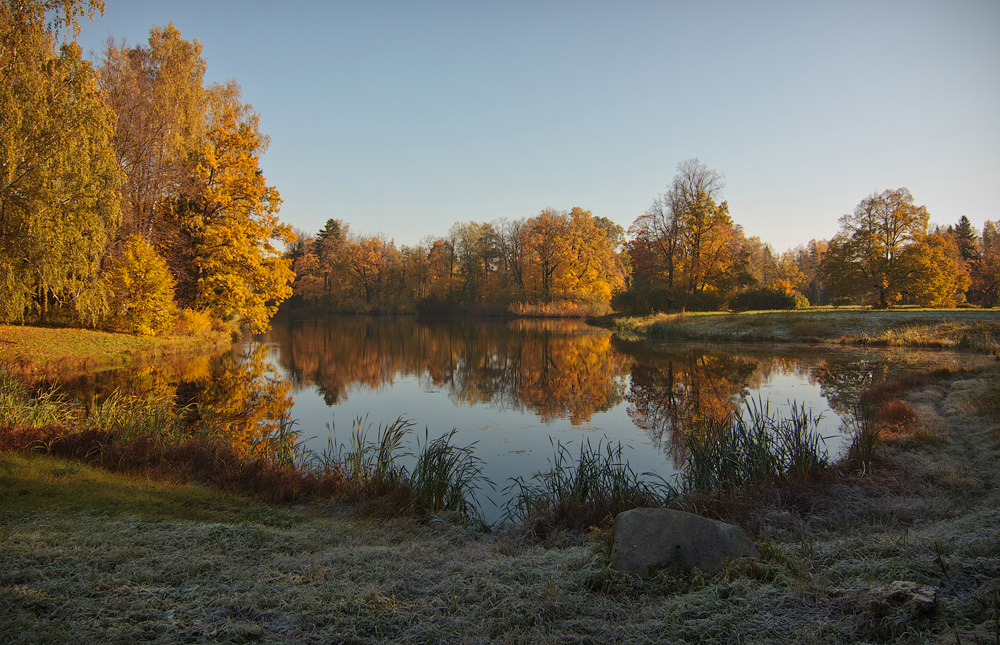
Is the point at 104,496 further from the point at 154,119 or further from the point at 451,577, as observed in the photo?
the point at 154,119

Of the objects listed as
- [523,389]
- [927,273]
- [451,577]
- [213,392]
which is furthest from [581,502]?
[927,273]

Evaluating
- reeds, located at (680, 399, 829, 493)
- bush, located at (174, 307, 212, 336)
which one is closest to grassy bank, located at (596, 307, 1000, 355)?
reeds, located at (680, 399, 829, 493)

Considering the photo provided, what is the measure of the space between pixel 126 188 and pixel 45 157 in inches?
277

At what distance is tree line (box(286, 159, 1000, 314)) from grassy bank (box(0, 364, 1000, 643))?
3626 cm

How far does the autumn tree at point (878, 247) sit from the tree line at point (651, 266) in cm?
7

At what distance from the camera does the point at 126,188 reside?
21016mm

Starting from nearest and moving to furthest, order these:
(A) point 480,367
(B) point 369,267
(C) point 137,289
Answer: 1. (C) point 137,289
2. (A) point 480,367
3. (B) point 369,267

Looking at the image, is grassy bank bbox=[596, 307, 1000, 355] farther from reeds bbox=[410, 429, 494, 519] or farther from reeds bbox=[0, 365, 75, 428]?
reeds bbox=[0, 365, 75, 428]

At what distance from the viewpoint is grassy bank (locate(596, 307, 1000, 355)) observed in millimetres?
20734

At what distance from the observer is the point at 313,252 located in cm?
7038

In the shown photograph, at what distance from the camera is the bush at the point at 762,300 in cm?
3622

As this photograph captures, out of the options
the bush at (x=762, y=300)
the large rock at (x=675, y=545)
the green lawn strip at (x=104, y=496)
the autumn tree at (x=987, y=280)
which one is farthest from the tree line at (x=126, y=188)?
the autumn tree at (x=987, y=280)

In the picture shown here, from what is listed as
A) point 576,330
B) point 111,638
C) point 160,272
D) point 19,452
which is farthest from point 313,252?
point 111,638

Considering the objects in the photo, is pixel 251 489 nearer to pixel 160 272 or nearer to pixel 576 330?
pixel 160 272
